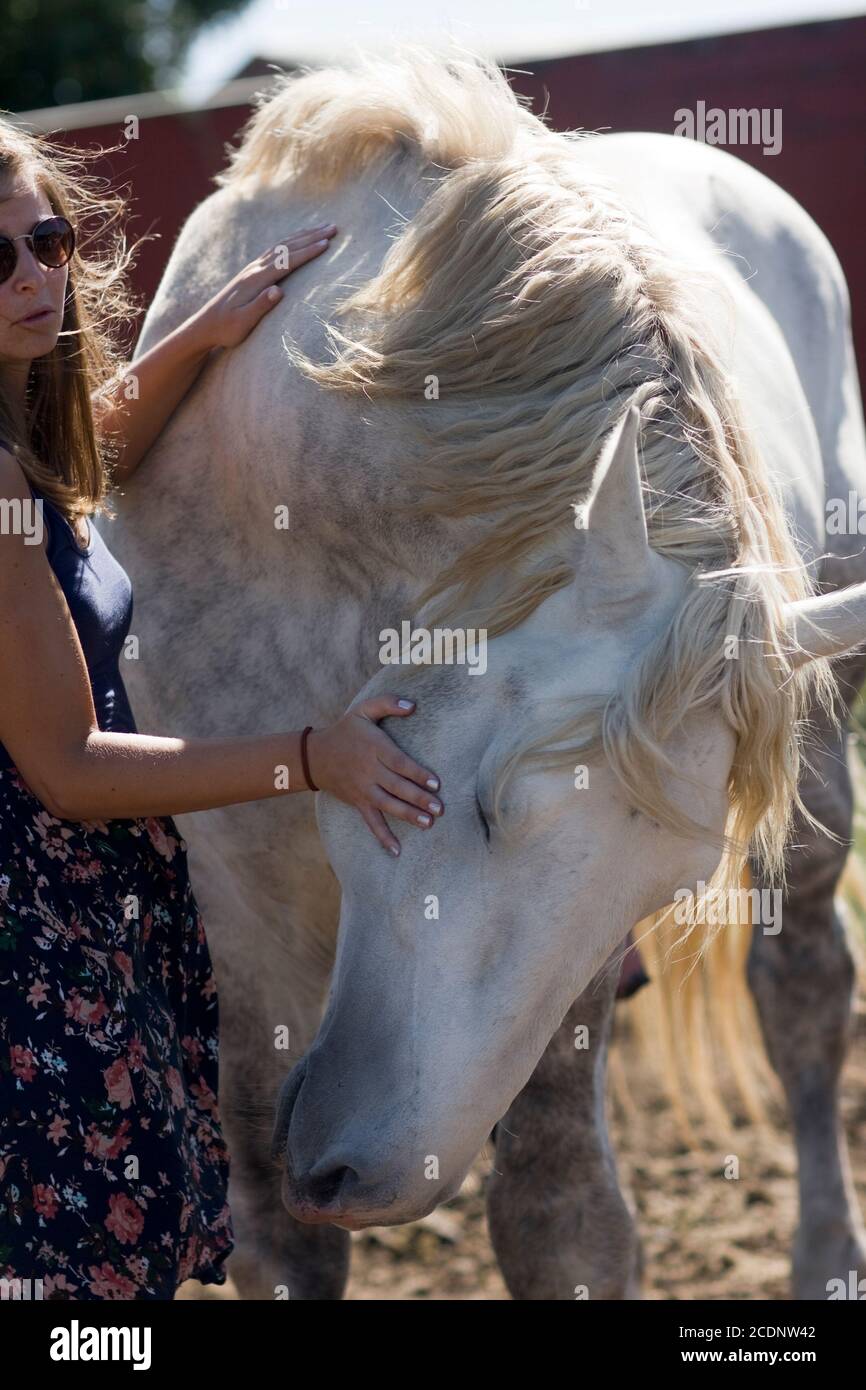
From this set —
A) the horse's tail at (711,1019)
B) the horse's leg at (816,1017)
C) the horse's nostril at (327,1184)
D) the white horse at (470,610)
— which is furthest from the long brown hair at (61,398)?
the horse's tail at (711,1019)

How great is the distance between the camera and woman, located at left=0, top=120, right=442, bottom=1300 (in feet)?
4.96

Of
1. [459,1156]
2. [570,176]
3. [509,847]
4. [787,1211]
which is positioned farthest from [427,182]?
[787,1211]

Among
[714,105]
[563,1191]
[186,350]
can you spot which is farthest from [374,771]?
[714,105]

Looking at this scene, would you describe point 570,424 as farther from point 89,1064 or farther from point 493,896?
point 89,1064

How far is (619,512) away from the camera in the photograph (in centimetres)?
140

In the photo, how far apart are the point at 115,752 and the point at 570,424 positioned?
58 centimetres

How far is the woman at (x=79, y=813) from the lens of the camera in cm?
151

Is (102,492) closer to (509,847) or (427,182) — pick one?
(427,182)

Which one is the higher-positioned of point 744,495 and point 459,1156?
point 744,495

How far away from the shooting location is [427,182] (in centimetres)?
189

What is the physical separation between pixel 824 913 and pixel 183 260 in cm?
181

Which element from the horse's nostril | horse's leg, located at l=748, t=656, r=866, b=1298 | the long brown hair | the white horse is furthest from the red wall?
the horse's nostril

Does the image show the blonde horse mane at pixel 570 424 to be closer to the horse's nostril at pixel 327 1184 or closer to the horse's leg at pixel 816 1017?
the horse's nostril at pixel 327 1184

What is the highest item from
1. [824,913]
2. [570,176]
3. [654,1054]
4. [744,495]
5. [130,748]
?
[570,176]
